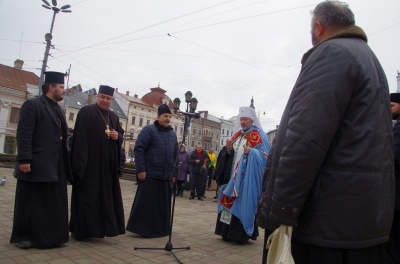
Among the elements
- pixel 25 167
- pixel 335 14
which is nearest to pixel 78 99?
pixel 25 167

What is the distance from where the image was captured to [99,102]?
17.0ft

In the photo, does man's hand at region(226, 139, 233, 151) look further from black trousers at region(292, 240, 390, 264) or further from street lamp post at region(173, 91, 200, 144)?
black trousers at region(292, 240, 390, 264)

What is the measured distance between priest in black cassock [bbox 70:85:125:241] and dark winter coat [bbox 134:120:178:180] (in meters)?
0.40

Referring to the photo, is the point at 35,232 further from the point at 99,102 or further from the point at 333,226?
the point at 333,226

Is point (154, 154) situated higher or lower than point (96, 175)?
higher

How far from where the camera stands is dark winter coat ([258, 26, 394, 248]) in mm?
1675

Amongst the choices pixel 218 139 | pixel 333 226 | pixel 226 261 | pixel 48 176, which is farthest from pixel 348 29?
pixel 218 139

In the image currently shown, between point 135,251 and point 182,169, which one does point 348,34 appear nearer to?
point 135,251

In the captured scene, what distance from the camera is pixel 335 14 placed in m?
2.00

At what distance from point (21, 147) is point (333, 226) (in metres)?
3.58

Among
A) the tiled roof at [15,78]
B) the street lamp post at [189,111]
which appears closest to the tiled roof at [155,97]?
the tiled roof at [15,78]

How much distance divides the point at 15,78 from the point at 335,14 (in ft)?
160

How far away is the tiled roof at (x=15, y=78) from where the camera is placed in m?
42.3

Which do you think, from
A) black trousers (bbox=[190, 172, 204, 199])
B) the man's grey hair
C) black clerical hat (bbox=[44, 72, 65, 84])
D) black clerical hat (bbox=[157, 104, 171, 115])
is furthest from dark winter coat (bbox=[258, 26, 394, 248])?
black trousers (bbox=[190, 172, 204, 199])
